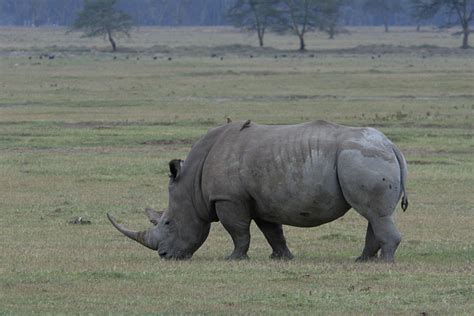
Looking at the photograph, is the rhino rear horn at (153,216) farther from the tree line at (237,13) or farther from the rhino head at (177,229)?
the tree line at (237,13)

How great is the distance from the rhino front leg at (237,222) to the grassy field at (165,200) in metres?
0.20

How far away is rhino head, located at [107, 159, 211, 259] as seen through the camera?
13.1 metres

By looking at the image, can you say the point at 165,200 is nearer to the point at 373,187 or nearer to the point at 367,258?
the point at 367,258

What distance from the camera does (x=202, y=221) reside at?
1319cm

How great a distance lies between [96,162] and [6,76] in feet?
109

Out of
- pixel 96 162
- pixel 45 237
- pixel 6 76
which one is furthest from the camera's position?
pixel 6 76

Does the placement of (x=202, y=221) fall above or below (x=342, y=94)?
above

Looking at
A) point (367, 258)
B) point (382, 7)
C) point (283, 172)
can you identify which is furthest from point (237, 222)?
point (382, 7)

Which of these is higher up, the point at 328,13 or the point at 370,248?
the point at 370,248

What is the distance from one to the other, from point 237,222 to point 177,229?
683 millimetres

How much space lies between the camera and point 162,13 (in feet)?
604

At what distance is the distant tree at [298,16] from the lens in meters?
95.2

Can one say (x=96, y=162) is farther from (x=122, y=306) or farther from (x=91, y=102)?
(x=91, y=102)

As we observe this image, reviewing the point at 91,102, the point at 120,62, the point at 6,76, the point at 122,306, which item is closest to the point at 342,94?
the point at 91,102
